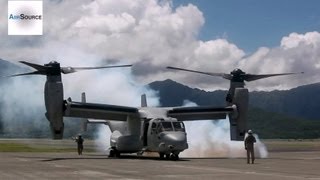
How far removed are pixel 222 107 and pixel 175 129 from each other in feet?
25.3

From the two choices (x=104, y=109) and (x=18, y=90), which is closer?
(x=104, y=109)

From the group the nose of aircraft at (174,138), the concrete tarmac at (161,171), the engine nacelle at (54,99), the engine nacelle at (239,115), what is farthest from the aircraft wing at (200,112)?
the concrete tarmac at (161,171)

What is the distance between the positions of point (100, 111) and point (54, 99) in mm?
5271

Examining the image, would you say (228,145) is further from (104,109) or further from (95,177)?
(95,177)

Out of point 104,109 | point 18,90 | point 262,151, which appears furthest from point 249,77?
point 18,90

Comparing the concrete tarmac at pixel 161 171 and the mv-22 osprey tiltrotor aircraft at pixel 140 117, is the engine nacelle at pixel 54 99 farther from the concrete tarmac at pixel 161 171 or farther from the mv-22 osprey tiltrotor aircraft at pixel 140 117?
the concrete tarmac at pixel 161 171

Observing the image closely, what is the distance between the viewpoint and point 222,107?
43281 millimetres

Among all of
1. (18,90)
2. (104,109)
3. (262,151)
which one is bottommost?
(262,151)

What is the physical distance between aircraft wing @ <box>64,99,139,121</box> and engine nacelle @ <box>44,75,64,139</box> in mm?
1149

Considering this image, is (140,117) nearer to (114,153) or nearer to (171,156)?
(114,153)

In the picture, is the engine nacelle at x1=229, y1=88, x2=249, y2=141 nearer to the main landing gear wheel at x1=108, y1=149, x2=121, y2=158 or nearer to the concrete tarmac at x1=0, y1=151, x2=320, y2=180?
the main landing gear wheel at x1=108, y1=149, x2=121, y2=158

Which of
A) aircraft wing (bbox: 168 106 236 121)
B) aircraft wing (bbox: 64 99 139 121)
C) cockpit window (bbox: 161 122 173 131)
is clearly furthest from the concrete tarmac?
aircraft wing (bbox: 168 106 236 121)

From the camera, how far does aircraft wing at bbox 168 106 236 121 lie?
4284cm

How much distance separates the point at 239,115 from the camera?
42219 millimetres
